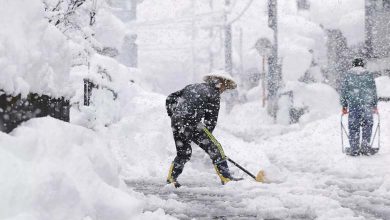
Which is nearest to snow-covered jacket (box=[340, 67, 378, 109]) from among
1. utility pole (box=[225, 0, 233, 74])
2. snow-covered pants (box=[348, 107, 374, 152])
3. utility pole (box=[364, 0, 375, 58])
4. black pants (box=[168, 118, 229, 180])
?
snow-covered pants (box=[348, 107, 374, 152])

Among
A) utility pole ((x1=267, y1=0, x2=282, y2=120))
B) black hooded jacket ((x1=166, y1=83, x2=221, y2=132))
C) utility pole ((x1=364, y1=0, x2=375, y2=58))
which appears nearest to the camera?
black hooded jacket ((x1=166, y1=83, x2=221, y2=132))

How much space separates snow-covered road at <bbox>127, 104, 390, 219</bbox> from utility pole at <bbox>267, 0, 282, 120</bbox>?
13.2 m

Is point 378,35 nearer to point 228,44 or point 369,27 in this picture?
point 369,27

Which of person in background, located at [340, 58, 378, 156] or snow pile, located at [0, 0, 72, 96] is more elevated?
snow pile, located at [0, 0, 72, 96]

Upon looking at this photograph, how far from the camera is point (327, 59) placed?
1231 inches

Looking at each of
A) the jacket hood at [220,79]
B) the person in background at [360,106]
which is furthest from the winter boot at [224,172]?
the person in background at [360,106]

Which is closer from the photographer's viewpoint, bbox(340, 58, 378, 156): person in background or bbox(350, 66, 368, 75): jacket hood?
bbox(340, 58, 378, 156): person in background

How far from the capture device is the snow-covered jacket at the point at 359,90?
1046 centimetres

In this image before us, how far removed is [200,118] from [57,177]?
13.9 feet

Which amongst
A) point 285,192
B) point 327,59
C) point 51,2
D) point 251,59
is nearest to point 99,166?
point 285,192

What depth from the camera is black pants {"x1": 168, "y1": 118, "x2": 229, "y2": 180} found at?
7.30 metres

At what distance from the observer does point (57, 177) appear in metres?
3.22

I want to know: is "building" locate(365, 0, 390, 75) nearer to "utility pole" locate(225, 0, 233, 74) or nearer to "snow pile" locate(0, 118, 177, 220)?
"utility pole" locate(225, 0, 233, 74)

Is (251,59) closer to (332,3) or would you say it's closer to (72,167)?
(332,3)
